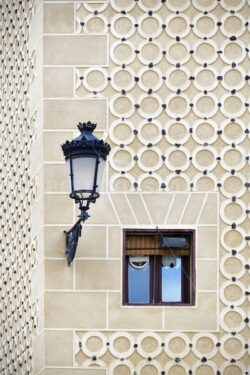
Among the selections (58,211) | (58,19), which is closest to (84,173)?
(58,211)

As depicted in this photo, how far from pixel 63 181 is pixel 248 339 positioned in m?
2.52

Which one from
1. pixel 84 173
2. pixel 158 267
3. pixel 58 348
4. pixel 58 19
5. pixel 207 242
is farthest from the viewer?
pixel 58 19

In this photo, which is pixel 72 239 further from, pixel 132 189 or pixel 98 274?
pixel 132 189

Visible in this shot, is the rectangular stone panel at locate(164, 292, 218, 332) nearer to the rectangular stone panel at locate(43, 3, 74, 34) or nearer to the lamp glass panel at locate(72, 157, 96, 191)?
the lamp glass panel at locate(72, 157, 96, 191)

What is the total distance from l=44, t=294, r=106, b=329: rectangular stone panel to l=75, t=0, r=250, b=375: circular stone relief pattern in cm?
122

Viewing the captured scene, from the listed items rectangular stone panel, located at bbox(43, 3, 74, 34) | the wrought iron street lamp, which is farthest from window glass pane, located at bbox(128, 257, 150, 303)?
rectangular stone panel, located at bbox(43, 3, 74, 34)

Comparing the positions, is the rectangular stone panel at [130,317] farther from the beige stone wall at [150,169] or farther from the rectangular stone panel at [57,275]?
the rectangular stone panel at [57,275]

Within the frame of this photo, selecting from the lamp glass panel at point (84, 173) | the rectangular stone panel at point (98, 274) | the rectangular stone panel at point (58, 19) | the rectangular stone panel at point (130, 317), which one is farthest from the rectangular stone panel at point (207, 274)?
the rectangular stone panel at point (58, 19)

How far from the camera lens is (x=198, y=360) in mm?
8484

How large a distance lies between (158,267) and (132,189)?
0.87 meters

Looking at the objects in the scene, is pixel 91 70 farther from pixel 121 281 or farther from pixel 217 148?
pixel 121 281

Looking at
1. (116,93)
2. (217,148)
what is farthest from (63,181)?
(217,148)

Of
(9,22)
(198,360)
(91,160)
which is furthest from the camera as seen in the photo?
(9,22)

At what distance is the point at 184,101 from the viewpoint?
8789mm
